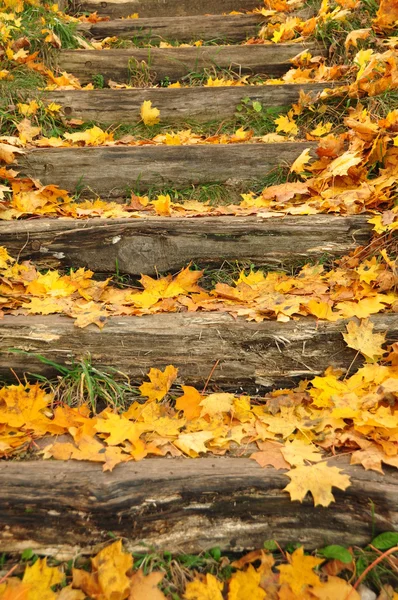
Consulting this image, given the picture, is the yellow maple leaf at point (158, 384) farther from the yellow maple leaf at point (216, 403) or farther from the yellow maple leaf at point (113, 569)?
the yellow maple leaf at point (113, 569)

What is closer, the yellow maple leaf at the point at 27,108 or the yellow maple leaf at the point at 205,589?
the yellow maple leaf at the point at 205,589

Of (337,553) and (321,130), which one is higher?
(321,130)

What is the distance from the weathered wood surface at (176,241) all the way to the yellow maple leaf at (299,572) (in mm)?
1210

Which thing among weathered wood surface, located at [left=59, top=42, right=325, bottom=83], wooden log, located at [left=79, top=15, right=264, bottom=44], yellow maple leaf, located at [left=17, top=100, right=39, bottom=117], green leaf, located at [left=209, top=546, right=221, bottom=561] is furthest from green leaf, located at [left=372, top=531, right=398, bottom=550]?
wooden log, located at [left=79, top=15, right=264, bottom=44]

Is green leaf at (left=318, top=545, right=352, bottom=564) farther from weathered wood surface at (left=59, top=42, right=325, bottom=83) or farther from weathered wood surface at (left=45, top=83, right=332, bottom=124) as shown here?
weathered wood surface at (left=59, top=42, right=325, bottom=83)

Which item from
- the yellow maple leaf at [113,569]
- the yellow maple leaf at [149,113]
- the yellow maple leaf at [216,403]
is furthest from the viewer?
the yellow maple leaf at [149,113]

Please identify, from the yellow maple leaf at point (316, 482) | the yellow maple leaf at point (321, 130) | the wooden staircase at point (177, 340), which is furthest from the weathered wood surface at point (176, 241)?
the yellow maple leaf at point (316, 482)

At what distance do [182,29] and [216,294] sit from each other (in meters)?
2.83

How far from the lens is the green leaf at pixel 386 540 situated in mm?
1228

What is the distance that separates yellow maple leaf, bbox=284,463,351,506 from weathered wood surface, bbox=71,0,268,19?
14.1ft

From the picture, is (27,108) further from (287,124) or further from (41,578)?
(41,578)

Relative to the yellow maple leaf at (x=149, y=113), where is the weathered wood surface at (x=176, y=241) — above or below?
below

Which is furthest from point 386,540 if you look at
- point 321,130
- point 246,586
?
point 321,130

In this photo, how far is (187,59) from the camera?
333 cm
